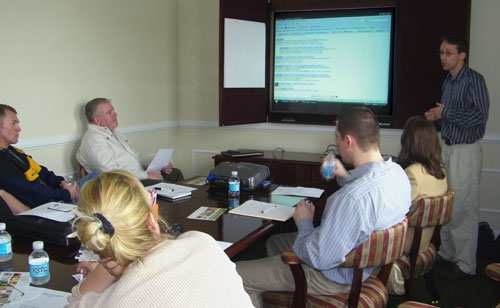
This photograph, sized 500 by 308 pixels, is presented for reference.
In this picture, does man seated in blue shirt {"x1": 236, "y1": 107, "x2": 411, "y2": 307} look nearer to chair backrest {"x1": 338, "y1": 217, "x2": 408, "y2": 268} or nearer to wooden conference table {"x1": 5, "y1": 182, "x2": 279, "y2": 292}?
chair backrest {"x1": 338, "y1": 217, "x2": 408, "y2": 268}

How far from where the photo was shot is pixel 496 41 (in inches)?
164

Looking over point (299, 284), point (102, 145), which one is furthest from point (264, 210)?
point (102, 145)

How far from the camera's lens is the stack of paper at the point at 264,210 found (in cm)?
249

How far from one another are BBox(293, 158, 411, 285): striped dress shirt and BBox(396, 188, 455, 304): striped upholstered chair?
46cm

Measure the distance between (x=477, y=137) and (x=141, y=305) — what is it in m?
3.20

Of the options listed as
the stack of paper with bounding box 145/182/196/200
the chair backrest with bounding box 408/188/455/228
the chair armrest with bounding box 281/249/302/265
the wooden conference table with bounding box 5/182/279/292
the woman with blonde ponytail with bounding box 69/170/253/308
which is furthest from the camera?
the stack of paper with bounding box 145/182/196/200

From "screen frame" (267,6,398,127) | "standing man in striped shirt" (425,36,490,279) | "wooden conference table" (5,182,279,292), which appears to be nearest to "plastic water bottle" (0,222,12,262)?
"wooden conference table" (5,182,279,292)

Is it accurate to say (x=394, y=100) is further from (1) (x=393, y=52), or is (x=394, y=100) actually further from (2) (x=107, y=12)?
(2) (x=107, y=12)

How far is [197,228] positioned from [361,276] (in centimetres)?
76

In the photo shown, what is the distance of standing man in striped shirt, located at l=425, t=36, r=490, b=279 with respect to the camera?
3.61 meters

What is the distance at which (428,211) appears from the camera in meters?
2.59

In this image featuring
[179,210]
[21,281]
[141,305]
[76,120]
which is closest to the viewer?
[141,305]

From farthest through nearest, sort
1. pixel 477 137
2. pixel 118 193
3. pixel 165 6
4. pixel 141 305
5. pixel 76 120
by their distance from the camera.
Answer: pixel 165 6 → pixel 76 120 → pixel 477 137 → pixel 118 193 → pixel 141 305

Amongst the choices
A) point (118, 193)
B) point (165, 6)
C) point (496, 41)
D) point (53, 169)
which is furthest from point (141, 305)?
point (165, 6)
